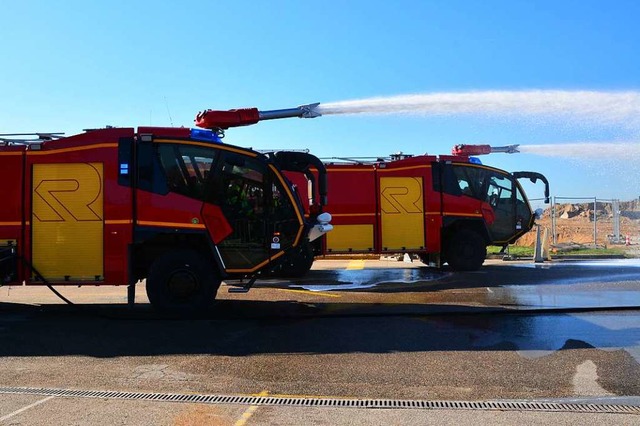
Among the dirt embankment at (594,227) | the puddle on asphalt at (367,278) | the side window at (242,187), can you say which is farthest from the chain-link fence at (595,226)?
the side window at (242,187)

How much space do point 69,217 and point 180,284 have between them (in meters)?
1.98

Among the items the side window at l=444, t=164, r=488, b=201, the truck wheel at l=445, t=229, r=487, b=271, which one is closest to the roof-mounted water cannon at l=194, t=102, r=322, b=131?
the side window at l=444, t=164, r=488, b=201

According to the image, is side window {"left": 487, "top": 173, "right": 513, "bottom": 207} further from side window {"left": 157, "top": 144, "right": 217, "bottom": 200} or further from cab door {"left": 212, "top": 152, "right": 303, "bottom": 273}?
side window {"left": 157, "top": 144, "right": 217, "bottom": 200}

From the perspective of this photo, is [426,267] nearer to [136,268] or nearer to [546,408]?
[136,268]

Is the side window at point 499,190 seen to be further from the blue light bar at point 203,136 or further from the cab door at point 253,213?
the blue light bar at point 203,136

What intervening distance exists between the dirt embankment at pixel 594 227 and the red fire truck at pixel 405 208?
5.35 metres

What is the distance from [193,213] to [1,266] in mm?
3041

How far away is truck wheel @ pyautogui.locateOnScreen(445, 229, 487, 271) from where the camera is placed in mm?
14234

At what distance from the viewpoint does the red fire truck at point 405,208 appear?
14.0m

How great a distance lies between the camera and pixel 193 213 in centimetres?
833

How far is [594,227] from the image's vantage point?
21.6 meters

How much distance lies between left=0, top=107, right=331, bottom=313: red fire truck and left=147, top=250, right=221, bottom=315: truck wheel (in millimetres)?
15

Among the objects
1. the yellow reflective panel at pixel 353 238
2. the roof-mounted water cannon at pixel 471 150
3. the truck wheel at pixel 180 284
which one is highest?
the roof-mounted water cannon at pixel 471 150

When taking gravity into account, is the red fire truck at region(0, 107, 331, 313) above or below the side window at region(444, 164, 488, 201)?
below
